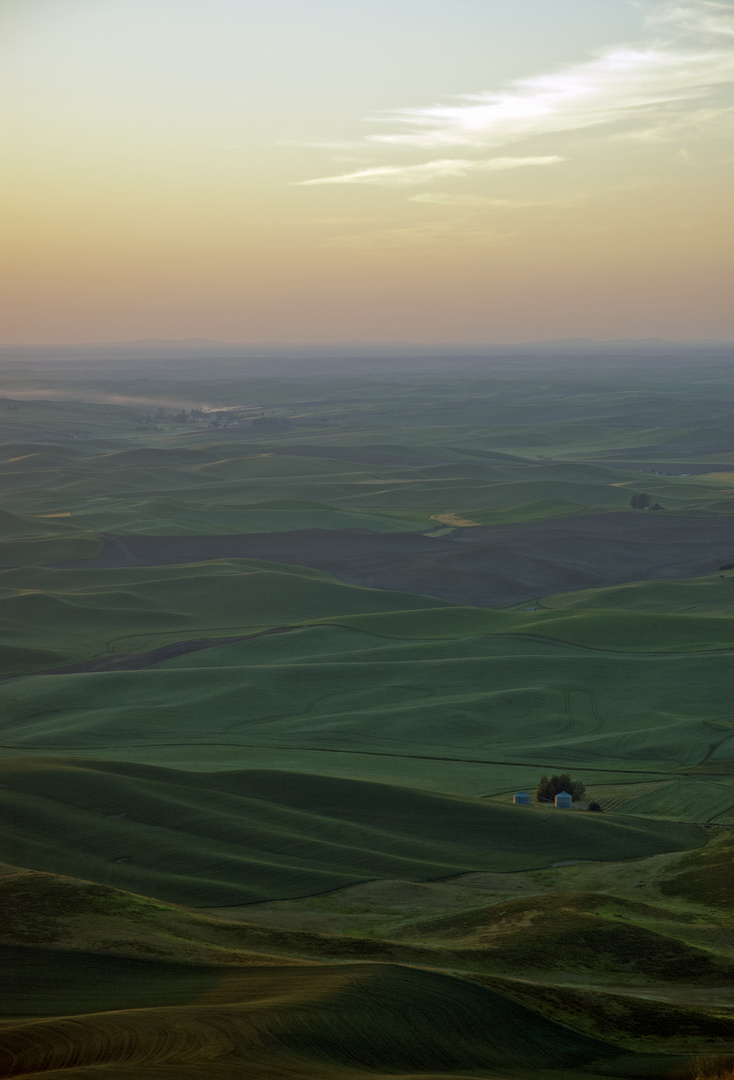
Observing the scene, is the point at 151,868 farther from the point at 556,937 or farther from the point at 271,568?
the point at 271,568

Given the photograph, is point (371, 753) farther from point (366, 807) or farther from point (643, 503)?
point (643, 503)

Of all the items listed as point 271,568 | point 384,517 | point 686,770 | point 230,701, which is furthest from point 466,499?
point 686,770

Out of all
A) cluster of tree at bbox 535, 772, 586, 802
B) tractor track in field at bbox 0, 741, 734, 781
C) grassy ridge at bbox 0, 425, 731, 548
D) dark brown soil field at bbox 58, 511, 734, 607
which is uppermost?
grassy ridge at bbox 0, 425, 731, 548

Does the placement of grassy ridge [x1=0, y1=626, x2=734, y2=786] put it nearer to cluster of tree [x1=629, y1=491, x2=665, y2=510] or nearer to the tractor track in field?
the tractor track in field

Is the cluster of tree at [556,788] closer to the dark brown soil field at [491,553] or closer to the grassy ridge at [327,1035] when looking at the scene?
the grassy ridge at [327,1035]

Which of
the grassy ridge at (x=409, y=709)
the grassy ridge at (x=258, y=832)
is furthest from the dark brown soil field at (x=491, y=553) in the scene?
the grassy ridge at (x=258, y=832)

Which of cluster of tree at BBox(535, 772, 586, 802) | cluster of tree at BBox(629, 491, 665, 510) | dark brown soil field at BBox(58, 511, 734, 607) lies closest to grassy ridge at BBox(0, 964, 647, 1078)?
cluster of tree at BBox(535, 772, 586, 802)

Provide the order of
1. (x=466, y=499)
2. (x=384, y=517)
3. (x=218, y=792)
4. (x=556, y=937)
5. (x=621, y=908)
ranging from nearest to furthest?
1. (x=556, y=937)
2. (x=621, y=908)
3. (x=218, y=792)
4. (x=384, y=517)
5. (x=466, y=499)
